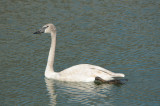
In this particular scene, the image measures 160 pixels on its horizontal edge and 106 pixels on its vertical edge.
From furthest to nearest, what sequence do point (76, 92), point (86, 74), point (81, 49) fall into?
1. point (81, 49)
2. point (86, 74)
3. point (76, 92)

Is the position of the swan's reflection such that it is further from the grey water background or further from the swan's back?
the swan's back

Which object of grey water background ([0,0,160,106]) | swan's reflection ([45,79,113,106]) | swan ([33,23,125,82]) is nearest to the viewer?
swan's reflection ([45,79,113,106])

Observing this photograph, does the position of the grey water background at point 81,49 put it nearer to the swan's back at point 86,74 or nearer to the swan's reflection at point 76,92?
the swan's reflection at point 76,92

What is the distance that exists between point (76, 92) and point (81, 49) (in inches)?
201

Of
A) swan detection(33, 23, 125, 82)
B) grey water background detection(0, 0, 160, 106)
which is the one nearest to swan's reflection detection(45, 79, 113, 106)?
grey water background detection(0, 0, 160, 106)

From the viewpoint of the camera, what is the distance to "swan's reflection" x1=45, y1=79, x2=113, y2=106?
1304cm

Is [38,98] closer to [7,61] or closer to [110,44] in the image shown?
[7,61]

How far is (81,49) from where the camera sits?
18609 millimetres

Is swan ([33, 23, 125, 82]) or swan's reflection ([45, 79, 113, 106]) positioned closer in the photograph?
swan's reflection ([45, 79, 113, 106])

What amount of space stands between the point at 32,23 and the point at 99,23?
3483 mm

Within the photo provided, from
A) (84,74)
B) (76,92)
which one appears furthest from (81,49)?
(76,92)

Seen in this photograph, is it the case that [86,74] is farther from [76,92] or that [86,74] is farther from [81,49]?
[81,49]

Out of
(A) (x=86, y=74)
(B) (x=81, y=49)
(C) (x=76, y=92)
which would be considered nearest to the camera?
(C) (x=76, y=92)

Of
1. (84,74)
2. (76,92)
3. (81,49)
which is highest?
(81,49)
